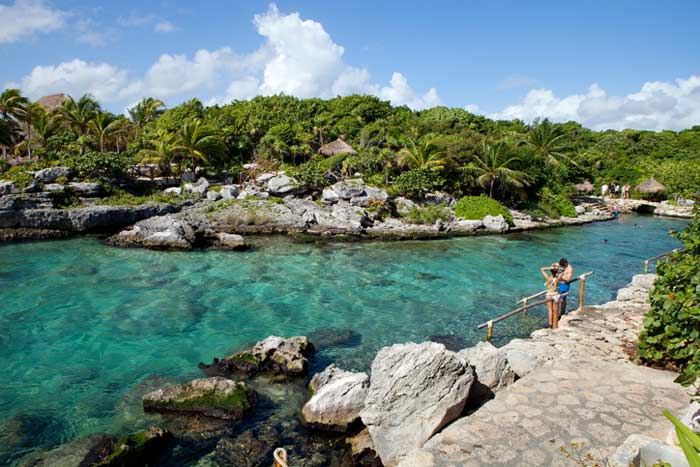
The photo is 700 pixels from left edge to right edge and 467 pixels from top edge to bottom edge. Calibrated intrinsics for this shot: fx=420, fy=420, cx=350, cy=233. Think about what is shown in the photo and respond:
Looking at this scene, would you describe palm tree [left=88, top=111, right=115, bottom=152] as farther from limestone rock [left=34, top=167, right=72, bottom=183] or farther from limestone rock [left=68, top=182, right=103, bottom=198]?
limestone rock [left=68, top=182, right=103, bottom=198]

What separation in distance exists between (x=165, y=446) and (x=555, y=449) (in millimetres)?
5840

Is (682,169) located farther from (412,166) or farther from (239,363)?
(239,363)

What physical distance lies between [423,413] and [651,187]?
51148 millimetres

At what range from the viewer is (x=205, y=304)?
1397cm

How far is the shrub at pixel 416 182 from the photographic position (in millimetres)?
30797

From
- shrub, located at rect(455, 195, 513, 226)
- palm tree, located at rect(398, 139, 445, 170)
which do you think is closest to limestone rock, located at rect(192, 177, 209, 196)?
palm tree, located at rect(398, 139, 445, 170)

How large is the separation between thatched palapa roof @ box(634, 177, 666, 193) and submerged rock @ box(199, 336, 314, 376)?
49.7 meters

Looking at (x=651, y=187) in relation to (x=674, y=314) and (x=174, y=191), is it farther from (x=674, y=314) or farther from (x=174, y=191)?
(x=674, y=314)

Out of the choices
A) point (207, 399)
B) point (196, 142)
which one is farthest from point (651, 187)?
point (207, 399)

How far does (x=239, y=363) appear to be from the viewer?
30.9 feet

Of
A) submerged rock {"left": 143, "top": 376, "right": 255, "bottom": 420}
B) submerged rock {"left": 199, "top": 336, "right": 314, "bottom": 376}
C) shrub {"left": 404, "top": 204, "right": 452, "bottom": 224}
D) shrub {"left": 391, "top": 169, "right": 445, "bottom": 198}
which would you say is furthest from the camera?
shrub {"left": 391, "top": 169, "right": 445, "bottom": 198}

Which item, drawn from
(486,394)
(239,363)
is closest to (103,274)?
(239,363)

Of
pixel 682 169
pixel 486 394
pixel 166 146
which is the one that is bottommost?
pixel 486 394

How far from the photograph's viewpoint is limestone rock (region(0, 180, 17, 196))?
76.4 feet
